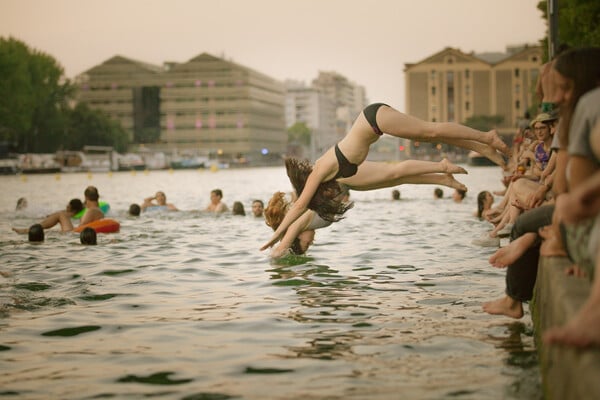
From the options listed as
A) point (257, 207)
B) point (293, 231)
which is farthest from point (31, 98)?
point (293, 231)

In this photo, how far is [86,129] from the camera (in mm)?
129875

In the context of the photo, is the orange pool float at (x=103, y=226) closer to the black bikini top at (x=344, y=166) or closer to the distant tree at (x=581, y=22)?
the black bikini top at (x=344, y=166)

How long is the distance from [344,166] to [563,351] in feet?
24.9

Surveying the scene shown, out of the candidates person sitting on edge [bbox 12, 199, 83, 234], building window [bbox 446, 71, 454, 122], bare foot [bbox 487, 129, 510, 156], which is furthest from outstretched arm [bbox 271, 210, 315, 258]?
building window [bbox 446, 71, 454, 122]

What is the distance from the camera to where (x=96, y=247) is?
18.1 metres

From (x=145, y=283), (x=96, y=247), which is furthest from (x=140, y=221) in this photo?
(x=145, y=283)

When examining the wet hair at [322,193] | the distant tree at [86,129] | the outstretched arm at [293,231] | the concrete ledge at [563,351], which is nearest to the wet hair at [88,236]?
the outstretched arm at [293,231]

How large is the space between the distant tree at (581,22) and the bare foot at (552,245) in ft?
113

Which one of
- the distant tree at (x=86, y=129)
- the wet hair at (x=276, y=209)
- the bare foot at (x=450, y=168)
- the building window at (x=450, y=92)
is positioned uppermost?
the building window at (x=450, y=92)

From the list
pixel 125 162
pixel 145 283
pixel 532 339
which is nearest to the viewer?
pixel 532 339

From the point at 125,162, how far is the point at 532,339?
140220mm

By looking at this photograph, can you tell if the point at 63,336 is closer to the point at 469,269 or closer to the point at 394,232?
the point at 469,269

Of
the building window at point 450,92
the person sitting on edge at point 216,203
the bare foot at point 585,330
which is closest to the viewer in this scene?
the bare foot at point 585,330

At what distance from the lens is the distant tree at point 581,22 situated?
3975cm
